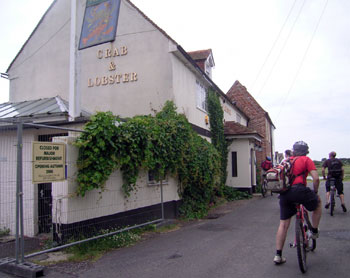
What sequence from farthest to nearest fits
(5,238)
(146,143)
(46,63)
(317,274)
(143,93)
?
(46,63)
(143,93)
(146,143)
(5,238)
(317,274)

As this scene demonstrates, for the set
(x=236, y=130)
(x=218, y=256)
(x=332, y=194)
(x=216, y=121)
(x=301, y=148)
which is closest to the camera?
(x=301, y=148)

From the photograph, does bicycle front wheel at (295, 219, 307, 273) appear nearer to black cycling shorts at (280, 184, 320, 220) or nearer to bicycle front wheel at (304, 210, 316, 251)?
black cycling shorts at (280, 184, 320, 220)

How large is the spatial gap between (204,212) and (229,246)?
4695 millimetres

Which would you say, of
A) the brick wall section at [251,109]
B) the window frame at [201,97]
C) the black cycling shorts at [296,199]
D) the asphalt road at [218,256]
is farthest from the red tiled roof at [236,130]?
the black cycling shorts at [296,199]

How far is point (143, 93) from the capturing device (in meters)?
11.8

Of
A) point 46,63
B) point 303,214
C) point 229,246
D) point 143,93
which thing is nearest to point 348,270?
point 303,214

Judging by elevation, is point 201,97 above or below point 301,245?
above

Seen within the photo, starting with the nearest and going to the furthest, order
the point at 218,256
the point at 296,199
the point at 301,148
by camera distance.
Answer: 1. the point at 296,199
2. the point at 301,148
3. the point at 218,256

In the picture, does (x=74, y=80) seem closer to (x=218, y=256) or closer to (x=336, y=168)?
(x=218, y=256)

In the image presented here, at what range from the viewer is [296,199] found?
4.90m

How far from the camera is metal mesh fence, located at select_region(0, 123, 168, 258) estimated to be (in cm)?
620

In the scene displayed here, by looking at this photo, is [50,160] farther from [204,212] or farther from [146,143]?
[204,212]

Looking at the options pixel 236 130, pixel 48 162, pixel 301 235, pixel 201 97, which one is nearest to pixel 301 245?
pixel 301 235

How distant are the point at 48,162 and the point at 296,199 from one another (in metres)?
4.06
